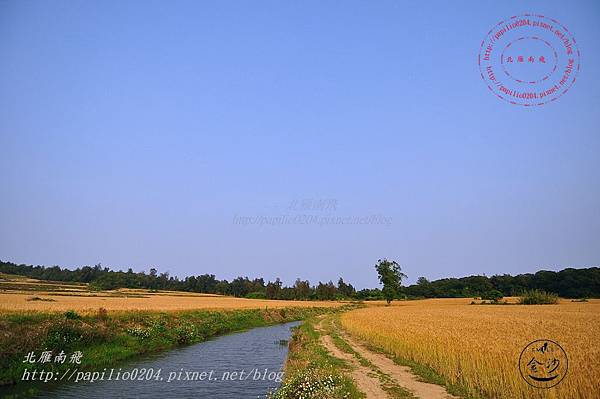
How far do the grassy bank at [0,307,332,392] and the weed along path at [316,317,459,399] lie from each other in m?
14.5

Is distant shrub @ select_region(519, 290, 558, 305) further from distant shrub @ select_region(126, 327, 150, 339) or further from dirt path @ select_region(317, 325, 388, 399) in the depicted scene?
distant shrub @ select_region(126, 327, 150, 339)

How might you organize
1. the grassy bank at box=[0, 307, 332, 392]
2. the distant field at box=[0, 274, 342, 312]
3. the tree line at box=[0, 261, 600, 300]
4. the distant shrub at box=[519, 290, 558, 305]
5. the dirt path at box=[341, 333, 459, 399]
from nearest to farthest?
the dirt path at box=[341, 333, 459, 399]
the grassy bank at box=[0, 307, 332, 392]
the distant field at box=[0, 274, 342, 312]
the distant shrub at box=[519, 290, 558, 305]
the tree line at box=[0, 261, 600, 300]

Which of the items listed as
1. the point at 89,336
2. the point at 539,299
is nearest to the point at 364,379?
the point at 89,336

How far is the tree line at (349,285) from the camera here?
4532 inches

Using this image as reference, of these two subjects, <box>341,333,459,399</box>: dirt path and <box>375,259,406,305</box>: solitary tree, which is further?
<box>375,259,406,305</box>: solitary tree

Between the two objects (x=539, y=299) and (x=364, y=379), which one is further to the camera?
(x=539, y=299)

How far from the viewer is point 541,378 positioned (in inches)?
470

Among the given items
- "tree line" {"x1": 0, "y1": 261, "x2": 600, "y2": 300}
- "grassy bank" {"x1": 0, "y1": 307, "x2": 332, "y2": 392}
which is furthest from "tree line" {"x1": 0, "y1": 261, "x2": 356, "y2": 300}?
"grassy bank" {"x1": 0, "y1": 307, "x2": 332, "y2": 392}

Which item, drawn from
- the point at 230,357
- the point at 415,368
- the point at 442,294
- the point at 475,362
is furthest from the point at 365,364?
the point at 442,294

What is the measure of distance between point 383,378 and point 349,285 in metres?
180

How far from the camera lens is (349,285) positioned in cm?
19038

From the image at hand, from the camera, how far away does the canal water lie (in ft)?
52.2

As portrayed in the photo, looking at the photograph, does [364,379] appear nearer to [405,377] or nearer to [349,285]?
[405,377]

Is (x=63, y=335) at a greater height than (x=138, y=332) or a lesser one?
greater
